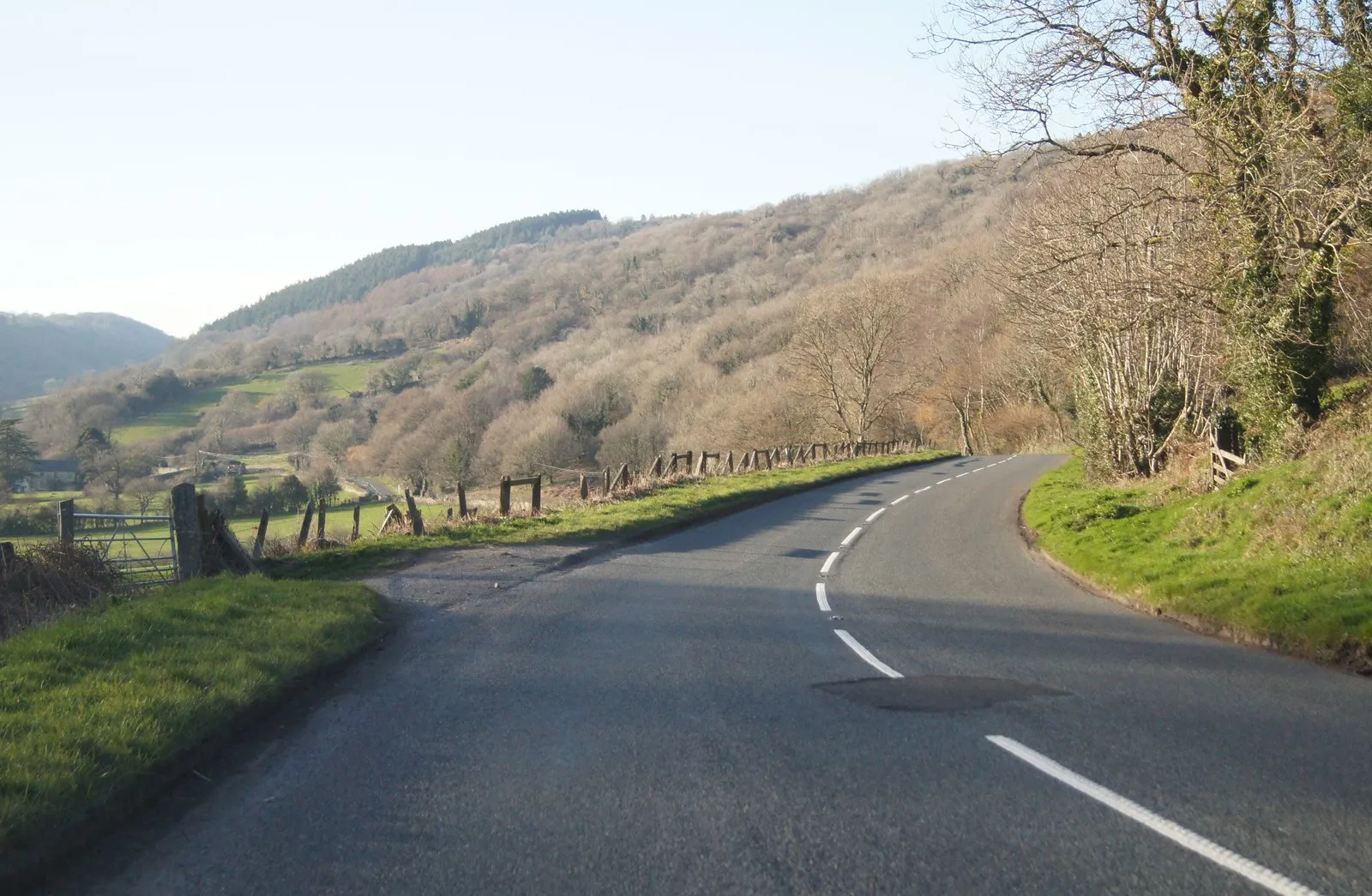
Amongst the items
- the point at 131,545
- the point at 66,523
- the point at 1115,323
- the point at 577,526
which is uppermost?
the point at 1115,323

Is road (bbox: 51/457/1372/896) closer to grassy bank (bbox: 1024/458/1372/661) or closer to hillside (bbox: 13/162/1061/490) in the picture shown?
grassy bank (bbox: 1024/458/1372/661)

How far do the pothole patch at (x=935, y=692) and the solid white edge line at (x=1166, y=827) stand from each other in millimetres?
1016

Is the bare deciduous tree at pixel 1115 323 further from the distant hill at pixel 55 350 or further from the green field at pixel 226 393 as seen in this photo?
the distant hill at pixel 55 350

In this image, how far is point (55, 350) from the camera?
91.1 m

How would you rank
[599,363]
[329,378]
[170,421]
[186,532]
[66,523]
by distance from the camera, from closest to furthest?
[66,523], [186,532], [170,421], [329,378], [599,363]

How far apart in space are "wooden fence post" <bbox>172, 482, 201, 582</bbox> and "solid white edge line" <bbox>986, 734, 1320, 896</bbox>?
10300 millimetres

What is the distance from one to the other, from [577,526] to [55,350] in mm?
91024

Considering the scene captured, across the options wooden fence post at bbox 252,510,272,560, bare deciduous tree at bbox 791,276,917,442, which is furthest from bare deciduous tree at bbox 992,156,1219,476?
bare deciduous tree at bbox 791,276,917,442

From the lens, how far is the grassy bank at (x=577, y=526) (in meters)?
15.0

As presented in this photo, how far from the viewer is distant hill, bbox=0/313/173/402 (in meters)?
73.2

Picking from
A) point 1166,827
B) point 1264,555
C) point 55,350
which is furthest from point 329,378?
point 1166,827

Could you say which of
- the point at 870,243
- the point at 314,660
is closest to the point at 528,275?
the point at 870,243

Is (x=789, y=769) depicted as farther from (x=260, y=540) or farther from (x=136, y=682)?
(x=260, y=540)

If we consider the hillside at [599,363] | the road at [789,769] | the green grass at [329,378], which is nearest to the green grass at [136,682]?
the road at [789,769]
